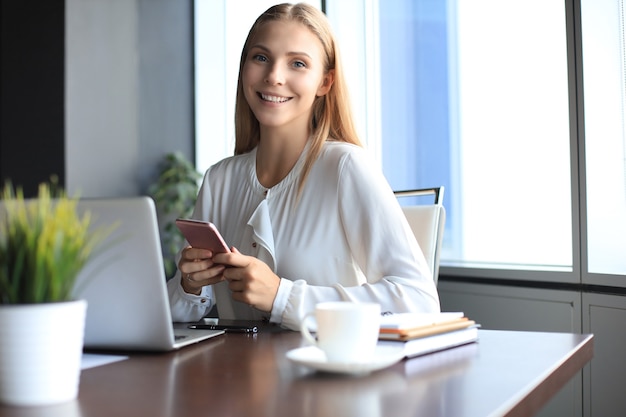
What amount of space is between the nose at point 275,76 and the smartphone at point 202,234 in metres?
0.63

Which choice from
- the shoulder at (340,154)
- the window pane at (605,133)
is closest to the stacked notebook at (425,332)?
the shoulder at (340,154)

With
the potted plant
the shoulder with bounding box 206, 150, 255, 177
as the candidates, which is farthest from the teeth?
the potted plant

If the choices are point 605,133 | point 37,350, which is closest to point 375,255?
point 37,350

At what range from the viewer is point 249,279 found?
1.47 meters

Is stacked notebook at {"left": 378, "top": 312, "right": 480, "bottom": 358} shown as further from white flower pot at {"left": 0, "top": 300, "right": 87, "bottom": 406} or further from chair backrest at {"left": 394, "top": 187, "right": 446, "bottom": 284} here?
chair backrest at {"left": 394, "top": 187, "right": 446, "bottom": 284}

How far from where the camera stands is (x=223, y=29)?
4.93 metres

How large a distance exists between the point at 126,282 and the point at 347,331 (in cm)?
36

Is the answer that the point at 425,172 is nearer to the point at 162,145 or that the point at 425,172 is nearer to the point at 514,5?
the point at 514,5

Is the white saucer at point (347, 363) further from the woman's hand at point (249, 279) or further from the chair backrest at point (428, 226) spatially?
the chair backrest at point (428, 226)

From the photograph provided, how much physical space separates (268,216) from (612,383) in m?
1.55

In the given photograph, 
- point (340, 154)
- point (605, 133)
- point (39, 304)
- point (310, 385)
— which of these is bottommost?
point (310, 385)

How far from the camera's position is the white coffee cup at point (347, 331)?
1.01 metres

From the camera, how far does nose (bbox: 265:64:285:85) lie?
6.38ft

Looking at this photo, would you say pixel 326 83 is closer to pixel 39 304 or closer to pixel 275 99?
pixel 275 99
